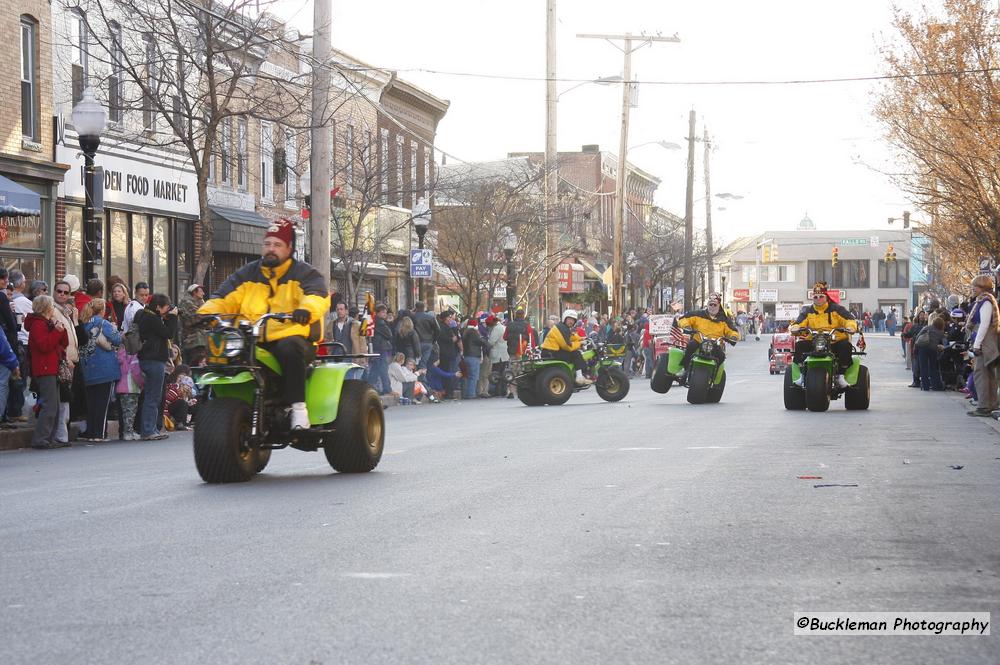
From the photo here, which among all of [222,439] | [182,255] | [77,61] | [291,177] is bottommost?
[222,439]

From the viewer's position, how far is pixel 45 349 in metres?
16.0

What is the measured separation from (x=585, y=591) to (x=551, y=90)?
32.8 meters

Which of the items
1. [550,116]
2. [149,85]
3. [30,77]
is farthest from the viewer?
[550,116]

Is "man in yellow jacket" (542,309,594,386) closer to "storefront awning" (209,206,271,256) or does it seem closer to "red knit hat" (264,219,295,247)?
"storefront awning" (209,206,271,256)

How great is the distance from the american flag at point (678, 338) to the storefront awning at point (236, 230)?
11101 millimetres

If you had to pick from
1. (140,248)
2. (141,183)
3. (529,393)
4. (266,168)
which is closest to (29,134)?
(141,183)

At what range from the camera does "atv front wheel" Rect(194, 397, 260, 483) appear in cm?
1061

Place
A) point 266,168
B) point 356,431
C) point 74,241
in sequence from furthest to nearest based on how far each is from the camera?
point 266,168
point 74,241
point 356,431

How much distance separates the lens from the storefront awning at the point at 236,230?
32.1 meters

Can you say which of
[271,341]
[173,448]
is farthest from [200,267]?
[271,341]

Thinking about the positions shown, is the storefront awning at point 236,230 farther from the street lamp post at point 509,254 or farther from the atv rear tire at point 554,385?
the atv rear tire at point 554,385

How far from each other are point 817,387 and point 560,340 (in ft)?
19.9

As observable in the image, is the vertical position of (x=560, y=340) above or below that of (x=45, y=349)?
below

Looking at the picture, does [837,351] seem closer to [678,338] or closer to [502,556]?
[678,338]
